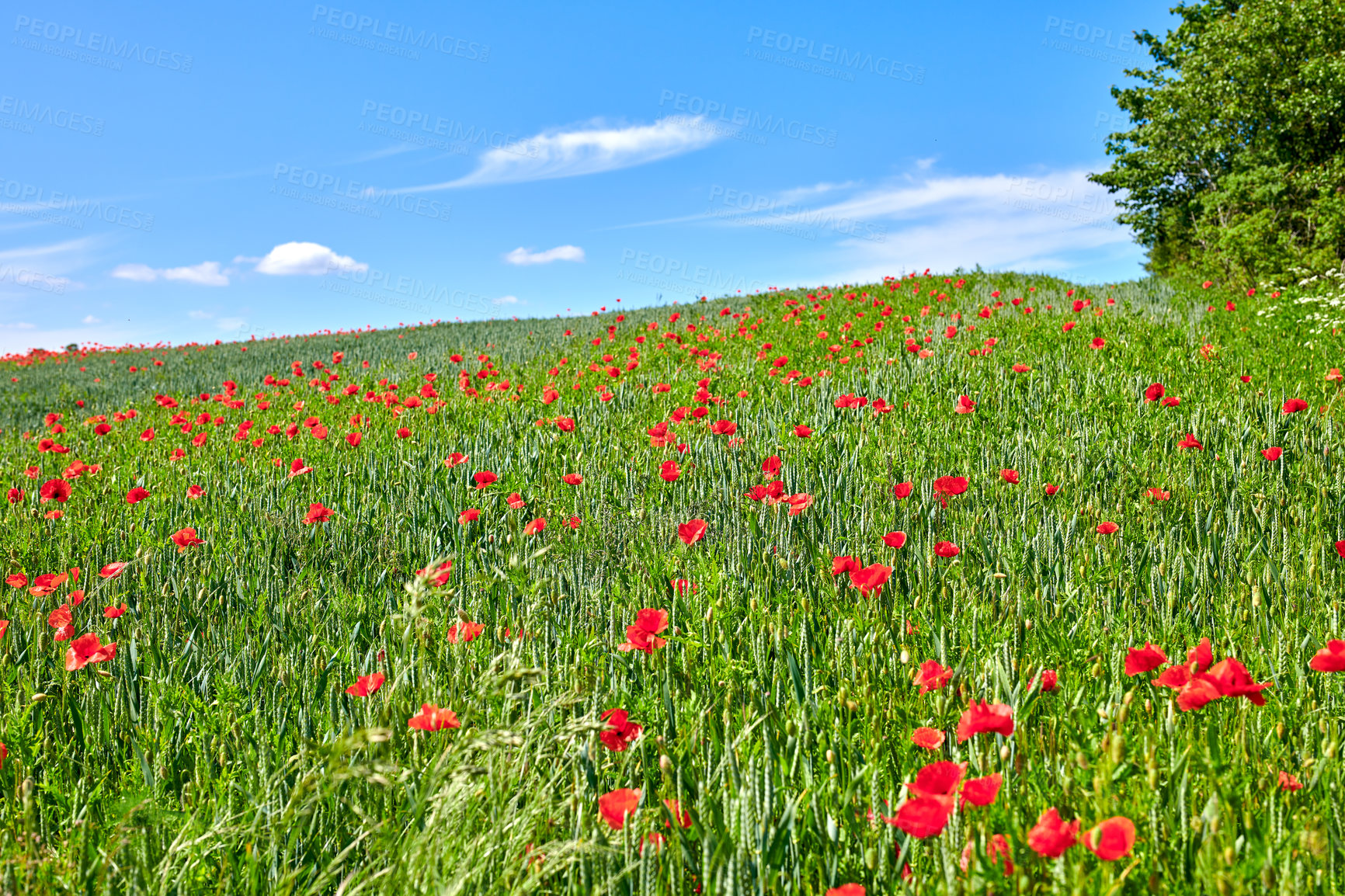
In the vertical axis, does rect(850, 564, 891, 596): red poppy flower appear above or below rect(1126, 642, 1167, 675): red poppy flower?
above

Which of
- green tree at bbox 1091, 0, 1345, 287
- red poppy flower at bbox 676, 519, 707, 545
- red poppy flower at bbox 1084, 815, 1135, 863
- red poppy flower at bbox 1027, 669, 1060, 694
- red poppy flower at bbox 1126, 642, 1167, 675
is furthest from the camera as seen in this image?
green tree at bbox 1091, 0, 1345, 287

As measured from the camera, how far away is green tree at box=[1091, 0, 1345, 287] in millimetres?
22016

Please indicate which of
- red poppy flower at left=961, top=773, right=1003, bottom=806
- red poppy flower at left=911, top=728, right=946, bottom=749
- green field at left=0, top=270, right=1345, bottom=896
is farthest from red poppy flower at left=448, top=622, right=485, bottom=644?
red poppy flower at left=961, top=773, right=1003, bottom=806

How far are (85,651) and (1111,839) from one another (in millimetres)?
2529

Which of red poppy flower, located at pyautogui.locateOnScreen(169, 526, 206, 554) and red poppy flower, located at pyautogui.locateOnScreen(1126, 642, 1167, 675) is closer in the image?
red poppy flower, located at pyautogui.locateOnScreen(1126, 642, 1167, 675)

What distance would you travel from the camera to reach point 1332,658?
4.97ft

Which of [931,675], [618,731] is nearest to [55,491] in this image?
[618,731]

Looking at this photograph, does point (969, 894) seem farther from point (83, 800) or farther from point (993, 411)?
point (993, 411)

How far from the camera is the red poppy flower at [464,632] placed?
2.01 metres

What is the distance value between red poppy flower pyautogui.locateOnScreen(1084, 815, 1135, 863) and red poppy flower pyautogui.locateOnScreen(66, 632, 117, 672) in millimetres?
2339

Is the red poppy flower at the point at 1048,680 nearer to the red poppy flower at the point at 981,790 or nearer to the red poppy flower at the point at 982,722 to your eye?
the red poppy flower at the point at 982,722

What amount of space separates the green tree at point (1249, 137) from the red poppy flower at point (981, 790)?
75.0ft

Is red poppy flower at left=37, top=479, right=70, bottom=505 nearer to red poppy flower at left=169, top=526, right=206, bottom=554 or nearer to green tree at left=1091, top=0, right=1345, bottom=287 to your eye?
red poppy flower at left=169, top=526, right=206, bottom=554

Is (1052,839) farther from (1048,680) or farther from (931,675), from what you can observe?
(1048,680)
